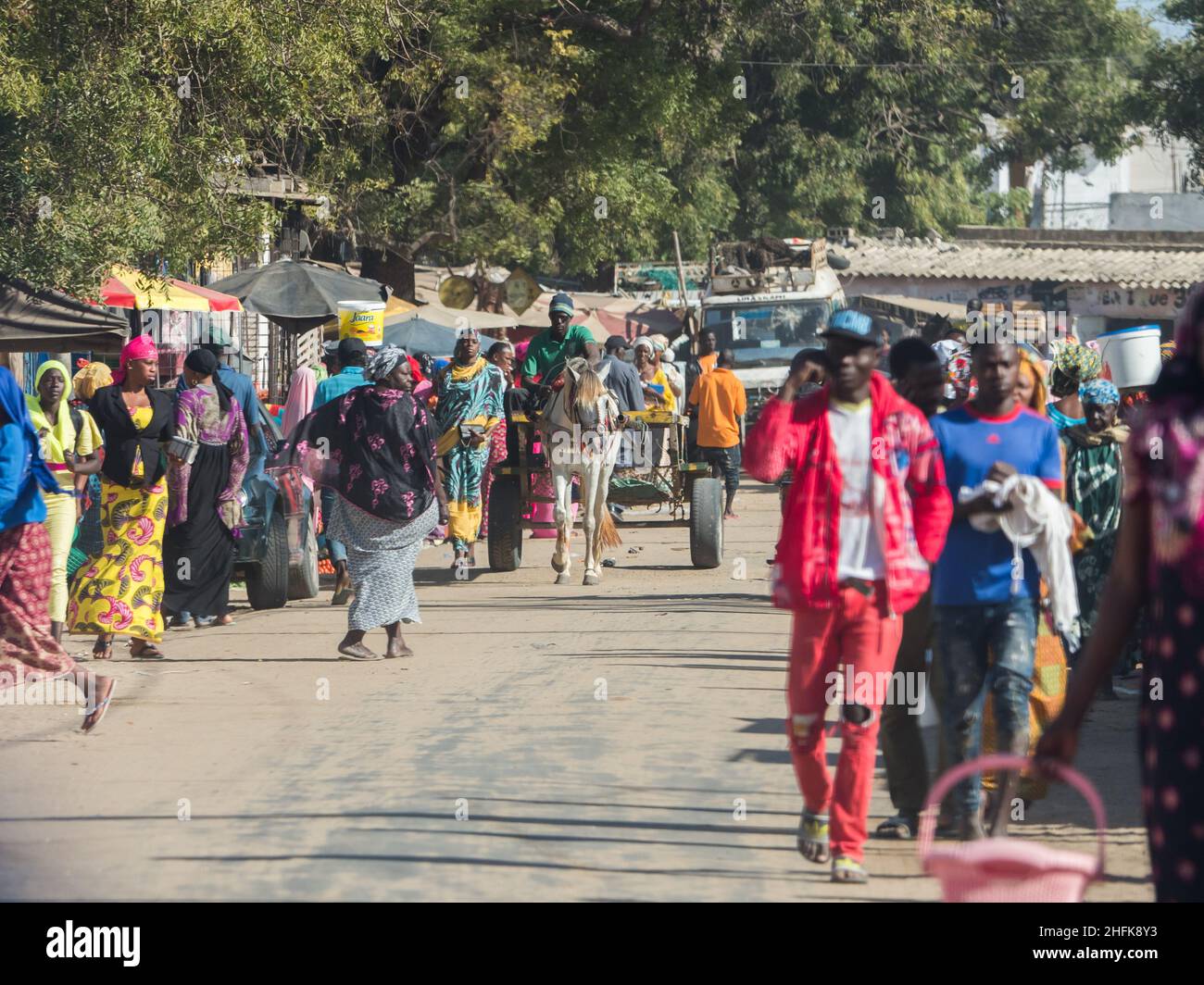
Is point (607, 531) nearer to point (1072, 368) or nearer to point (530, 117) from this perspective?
point (1072, 368)

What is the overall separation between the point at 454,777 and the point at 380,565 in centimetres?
350

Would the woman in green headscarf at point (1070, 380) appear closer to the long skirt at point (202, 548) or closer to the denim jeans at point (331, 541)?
the long skirt at point (202, 548)

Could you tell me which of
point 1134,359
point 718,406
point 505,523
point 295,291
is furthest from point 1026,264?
point 1134,359

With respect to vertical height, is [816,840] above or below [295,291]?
below

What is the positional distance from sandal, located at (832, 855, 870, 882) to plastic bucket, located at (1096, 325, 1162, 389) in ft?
19.2

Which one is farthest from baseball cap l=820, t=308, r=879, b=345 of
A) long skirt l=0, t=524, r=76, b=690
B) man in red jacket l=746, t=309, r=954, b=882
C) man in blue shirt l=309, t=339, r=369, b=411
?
man in blue shirt l=309, t=339, r=369, b=411

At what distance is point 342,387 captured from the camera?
44.1 feet

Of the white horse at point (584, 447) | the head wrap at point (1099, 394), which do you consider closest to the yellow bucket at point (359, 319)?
the white horse at point (584, 447)

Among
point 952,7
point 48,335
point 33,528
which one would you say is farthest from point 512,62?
point 33,528

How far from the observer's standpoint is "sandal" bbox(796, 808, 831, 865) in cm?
618

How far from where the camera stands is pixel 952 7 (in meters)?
33.9
